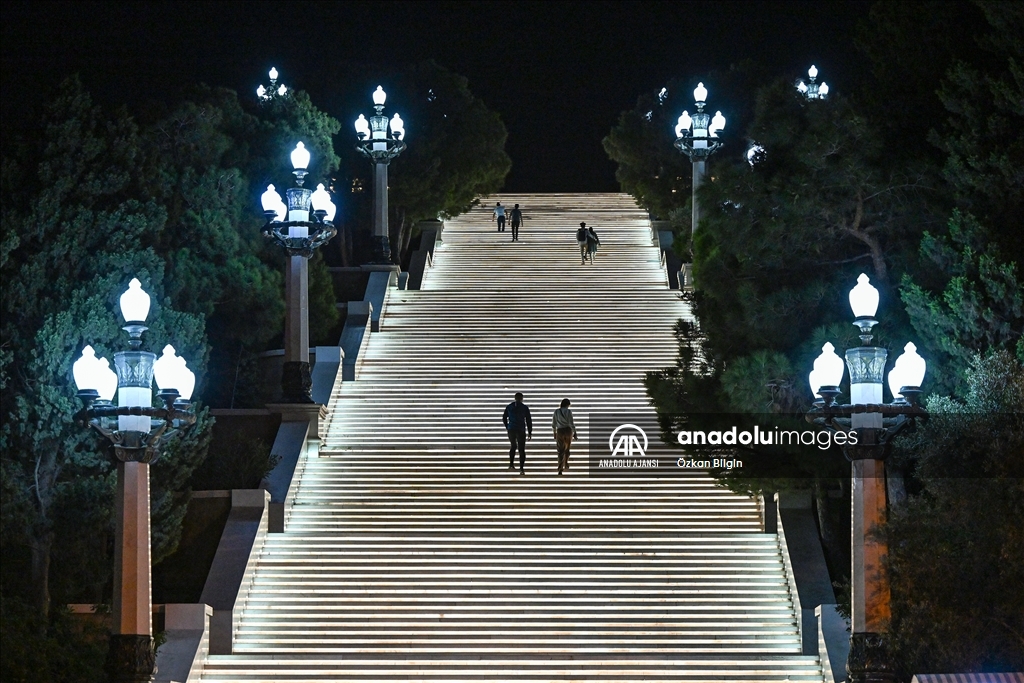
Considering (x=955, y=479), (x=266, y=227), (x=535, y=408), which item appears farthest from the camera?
(x=535, y=408)

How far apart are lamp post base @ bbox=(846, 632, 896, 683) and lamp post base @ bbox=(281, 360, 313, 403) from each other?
1214 centimetres

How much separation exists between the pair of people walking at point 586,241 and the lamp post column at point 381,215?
4.20 meters

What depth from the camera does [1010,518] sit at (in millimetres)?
15961

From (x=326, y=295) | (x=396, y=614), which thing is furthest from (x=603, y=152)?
(x=396, y=614)

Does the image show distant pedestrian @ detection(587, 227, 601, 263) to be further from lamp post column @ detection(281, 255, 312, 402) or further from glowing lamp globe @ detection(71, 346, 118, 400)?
glowing lamp globe @ detection(71, 346, 118, 400)

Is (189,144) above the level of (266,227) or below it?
above

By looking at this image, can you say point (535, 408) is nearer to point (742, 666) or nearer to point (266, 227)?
point (266, 227)

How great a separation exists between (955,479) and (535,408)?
1059 centimetres

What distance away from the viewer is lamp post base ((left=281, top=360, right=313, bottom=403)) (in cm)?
2536

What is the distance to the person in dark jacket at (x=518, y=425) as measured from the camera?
23.2 meters

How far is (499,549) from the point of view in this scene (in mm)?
21797

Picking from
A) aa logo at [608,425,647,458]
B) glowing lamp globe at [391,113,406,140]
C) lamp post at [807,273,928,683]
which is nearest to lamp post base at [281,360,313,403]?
aa logo at [608,425,647,458]

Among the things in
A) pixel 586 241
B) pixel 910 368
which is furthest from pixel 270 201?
pixel 586 241

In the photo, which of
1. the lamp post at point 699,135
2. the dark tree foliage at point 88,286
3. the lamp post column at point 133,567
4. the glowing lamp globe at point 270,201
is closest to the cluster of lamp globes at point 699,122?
the lamp post at point 699,135
